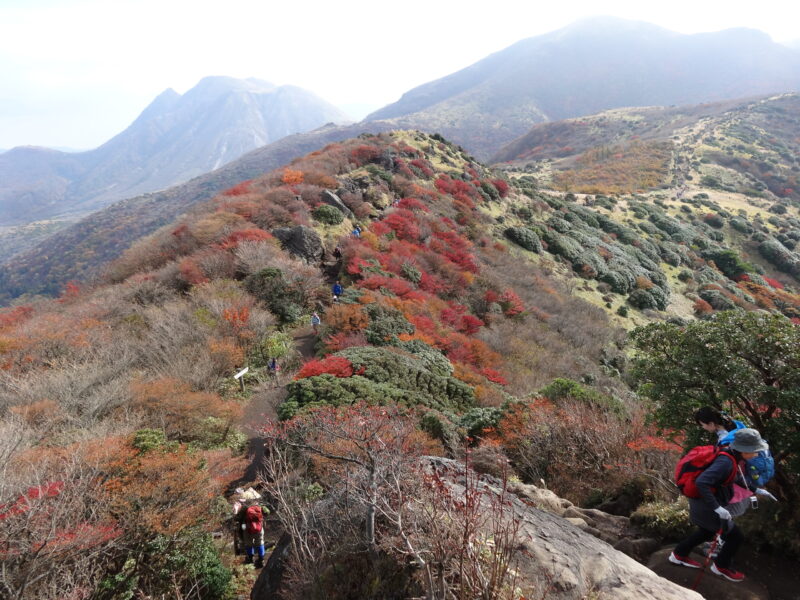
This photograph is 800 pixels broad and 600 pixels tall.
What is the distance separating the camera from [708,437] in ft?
14.5

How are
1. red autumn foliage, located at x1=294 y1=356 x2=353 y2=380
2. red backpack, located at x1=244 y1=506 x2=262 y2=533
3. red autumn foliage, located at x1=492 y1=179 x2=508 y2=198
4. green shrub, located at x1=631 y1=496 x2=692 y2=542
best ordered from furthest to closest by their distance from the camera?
red autumn foliage, located at x1=492 y1=179 x2=508 y2=198
red autumn foliage, located at x1=294 y1=356 x2=353 y2=380
red backpack, located at x1=244 y1=506 x2=262 y2=533
green shrub, located at x1=631 y1=496 x2=692 y2=542

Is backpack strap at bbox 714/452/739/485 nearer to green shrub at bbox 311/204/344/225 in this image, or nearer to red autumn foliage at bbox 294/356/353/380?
red autumn foliage at bbox 294/356/353/380

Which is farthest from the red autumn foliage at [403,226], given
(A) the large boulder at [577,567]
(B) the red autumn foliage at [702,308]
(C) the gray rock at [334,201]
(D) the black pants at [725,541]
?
(B) the red autumn foliage at [702,308]

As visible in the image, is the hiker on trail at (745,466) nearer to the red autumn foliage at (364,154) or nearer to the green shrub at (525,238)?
the green shrub at (525,238)

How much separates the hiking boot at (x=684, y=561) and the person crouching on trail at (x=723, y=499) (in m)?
0.02

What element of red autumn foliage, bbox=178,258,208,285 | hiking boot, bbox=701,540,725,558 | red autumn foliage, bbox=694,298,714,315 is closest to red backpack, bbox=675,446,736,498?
hiking boot, bbox=701,540,725,558

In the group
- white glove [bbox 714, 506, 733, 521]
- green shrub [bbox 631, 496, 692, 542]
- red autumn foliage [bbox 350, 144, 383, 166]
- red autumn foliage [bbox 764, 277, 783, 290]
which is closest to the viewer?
white glove [bbox 714, 506, 733, 521]

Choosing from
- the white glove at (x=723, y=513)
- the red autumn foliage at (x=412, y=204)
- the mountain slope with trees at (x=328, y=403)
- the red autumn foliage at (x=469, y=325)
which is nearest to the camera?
the white glove at (x=723, y=513)

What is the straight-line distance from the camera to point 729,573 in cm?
369

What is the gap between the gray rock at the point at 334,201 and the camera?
22531mm

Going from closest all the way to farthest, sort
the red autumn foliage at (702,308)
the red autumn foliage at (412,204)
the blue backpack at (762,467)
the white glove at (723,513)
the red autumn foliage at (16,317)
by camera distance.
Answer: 1. the blue backpack at (762,467)
2. the white glove at (723,513)
3. the red autumn foliage at (16,317)
4. the red autumn foliage at (702,308)
5. the red autumn foliage at (412,204)

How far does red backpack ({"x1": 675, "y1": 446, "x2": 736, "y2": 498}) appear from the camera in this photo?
3.59 m

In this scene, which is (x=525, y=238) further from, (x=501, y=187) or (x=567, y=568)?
(x=567, y=568)

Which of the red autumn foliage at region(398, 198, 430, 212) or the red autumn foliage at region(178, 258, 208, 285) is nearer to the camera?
the red autumn foliage at region(178, 258, 208, 285)
